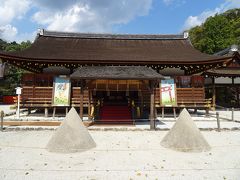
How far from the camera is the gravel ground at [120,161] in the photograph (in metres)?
4.86

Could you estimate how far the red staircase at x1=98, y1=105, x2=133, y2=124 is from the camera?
38.8ft

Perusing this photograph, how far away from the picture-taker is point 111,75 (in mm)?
10492

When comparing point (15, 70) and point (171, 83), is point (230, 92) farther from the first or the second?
point (15, 70)

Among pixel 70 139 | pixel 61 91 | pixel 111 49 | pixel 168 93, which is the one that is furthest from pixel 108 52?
pixel 70 139

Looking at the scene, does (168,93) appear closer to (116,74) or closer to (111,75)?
(116,74)

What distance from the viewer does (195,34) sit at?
4812 centimetres

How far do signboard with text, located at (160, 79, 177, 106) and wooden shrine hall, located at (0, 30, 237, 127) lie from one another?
0.23ft

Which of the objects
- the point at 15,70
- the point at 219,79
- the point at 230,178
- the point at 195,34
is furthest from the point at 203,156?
the point at 195,34

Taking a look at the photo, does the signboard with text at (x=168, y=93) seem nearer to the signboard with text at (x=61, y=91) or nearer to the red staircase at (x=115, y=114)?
the red staircase at (x=115, y=114)

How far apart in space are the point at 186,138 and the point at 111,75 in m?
5.11

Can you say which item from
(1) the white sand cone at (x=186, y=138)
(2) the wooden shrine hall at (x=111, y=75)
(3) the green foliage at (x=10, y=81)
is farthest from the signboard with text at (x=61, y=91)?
(3) the green foliage at (x=10, y=81)

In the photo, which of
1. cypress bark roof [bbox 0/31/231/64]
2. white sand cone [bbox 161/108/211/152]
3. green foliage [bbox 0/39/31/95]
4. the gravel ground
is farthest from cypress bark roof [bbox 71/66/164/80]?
green foliage [bbox 0/39/31/95]

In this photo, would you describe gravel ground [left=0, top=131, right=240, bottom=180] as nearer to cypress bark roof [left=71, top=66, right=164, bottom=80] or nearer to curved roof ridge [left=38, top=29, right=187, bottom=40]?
cypress bark roof [left=71, top=66, right=164, bottom=80]

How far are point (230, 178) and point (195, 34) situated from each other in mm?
48699
